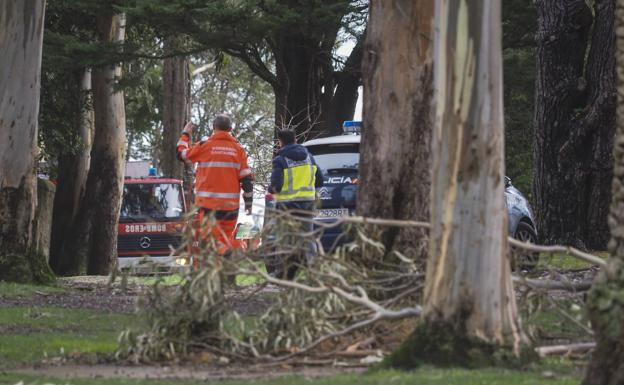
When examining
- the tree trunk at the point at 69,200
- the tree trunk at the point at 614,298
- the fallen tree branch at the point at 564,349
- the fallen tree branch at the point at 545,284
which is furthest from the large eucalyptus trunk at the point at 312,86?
the tree trunk at the point at 614,298

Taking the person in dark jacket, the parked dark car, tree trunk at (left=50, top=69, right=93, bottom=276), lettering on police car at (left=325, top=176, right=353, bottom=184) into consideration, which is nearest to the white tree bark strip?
the parked dark car

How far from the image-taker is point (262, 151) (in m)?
31.0

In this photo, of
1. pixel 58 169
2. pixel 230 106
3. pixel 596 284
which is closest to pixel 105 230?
pixel 58 169

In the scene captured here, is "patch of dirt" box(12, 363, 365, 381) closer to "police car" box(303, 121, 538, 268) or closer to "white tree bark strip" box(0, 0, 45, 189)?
"police car" box(303, 121, 538, 268)

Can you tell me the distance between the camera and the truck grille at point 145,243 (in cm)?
3362

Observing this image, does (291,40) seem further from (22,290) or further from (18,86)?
(22,290)

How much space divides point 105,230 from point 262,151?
3.84 m

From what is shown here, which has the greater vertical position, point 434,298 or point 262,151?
point 262,151

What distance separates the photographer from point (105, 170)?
3031 cm

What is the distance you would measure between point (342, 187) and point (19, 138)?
157 inches

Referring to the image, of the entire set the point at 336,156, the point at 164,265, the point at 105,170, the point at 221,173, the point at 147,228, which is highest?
the point at 105,170

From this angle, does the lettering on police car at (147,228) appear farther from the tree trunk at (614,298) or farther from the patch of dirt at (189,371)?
the tree trunk at (614,298)

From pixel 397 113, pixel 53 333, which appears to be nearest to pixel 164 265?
pixel 53 333

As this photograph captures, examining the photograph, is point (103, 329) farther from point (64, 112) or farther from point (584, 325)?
point (64, 112)
